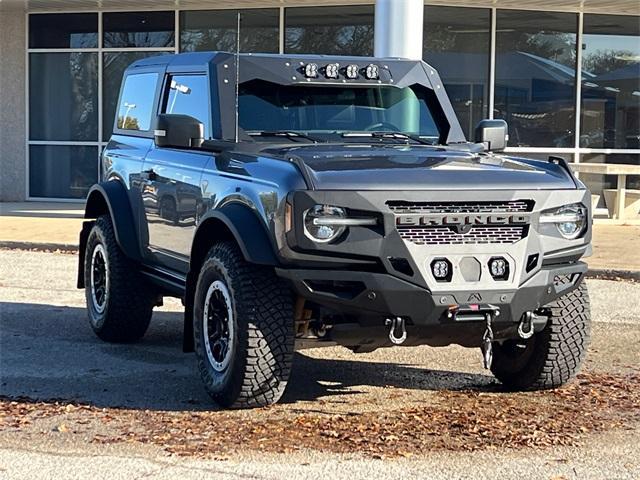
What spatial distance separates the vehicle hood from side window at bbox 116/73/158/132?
1.94m

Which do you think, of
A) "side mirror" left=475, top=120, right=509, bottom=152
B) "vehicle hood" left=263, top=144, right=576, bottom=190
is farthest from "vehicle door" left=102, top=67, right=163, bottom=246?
"side mirror" left=475, top=120, right=509, bottom=152

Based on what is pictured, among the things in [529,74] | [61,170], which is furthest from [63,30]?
[529,74]

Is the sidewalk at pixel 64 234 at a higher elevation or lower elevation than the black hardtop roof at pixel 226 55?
lower

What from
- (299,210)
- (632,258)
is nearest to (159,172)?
(299,210)

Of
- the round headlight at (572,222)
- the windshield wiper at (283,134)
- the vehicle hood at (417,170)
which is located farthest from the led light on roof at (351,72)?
the round headlight at (572,222)

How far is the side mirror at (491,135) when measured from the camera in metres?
7.34

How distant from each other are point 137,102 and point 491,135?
279 centimetres

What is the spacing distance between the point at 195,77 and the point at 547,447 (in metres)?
3.48

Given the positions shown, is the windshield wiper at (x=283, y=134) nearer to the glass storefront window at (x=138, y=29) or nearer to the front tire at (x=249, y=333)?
the front tire at (x=249, y=333)

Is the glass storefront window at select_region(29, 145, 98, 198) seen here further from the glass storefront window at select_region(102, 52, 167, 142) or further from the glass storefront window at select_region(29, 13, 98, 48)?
the glass storefront window at select_region(29, 13, 98, 48)

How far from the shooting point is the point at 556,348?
645cm

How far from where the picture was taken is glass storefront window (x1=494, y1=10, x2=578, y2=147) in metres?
18.7

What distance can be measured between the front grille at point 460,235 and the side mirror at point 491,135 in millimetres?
1634

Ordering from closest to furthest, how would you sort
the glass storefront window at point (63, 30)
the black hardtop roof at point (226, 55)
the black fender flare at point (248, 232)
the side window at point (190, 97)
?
1. the black fender flare at point (248, 232)
2. the side window at point (190, 97)
3. the black hardtop roof at point (226, 55)
4. the glass storefront window at point (63, 30)
